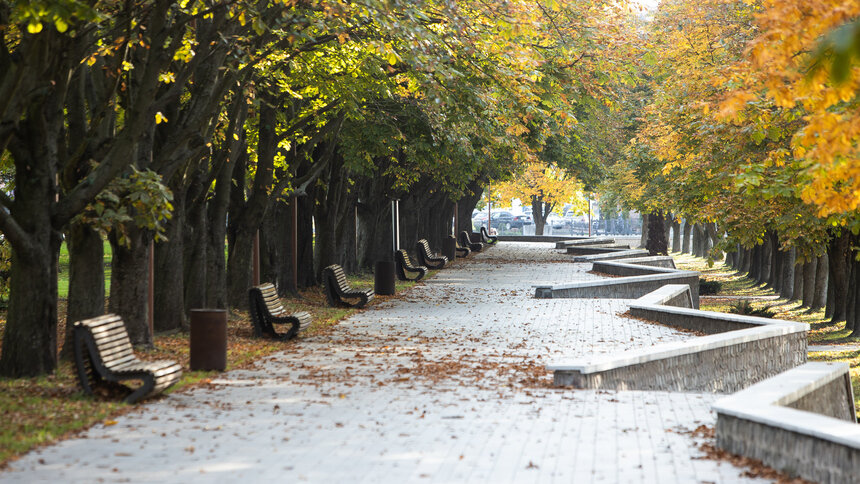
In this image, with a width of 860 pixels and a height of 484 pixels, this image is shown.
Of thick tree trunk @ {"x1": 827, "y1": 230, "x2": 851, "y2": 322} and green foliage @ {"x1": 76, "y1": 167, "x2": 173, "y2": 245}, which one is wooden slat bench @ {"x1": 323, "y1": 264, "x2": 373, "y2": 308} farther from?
thick tree trunk @ {"x1": 827, "y1": 230, "x2": 851, "y2": 322}

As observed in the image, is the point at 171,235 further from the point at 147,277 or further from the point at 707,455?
the point at 707,455

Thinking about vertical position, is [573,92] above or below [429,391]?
above

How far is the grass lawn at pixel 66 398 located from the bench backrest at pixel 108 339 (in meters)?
0.41

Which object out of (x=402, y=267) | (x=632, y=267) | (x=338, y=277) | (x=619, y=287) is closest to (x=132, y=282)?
(x=338, y=277)

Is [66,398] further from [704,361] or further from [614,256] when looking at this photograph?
[614,256]

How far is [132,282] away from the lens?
41.4ft

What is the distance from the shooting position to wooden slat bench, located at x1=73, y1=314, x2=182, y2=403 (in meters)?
9.16

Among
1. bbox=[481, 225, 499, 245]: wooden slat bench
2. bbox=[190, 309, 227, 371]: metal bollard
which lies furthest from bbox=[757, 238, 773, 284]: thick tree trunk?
bbox=[190, 309, 227, 371]: metal bollard

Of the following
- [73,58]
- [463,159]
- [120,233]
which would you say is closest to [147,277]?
[120,233]

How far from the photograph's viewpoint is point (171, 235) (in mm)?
14969

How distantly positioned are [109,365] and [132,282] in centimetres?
344

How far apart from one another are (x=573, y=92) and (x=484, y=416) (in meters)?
13.6

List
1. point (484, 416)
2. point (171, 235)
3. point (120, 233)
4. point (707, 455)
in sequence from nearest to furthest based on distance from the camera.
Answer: point (707, 455) → point (484, 416) → point (120, 233) → point (171, 235)

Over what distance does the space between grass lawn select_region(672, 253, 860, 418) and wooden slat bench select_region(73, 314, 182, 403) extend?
9.35m
